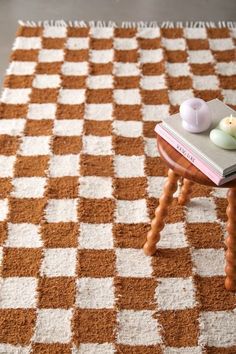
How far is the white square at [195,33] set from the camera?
77.5 inches

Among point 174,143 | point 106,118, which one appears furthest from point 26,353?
point 106,118

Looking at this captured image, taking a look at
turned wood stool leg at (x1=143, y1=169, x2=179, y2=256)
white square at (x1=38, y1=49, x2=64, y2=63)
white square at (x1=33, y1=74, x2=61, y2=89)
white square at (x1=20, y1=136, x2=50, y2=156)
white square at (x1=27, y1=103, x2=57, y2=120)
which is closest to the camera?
turned wood stool leg at (x1=143, y1=169, x2=179, y2=256)

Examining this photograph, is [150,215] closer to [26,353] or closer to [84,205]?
[84,205]

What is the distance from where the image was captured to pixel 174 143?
3.64 feet

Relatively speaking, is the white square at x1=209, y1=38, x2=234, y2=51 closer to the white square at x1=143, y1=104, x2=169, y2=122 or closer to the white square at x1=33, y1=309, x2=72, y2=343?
the white square at x1=143, y1=104, x2=169, y2=122

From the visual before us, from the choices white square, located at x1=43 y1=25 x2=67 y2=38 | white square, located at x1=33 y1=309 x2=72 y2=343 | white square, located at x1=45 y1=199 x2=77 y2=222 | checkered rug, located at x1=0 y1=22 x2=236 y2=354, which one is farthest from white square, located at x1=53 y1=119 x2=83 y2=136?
white square, located at x1=33 y1=309 x2=72 y2=343

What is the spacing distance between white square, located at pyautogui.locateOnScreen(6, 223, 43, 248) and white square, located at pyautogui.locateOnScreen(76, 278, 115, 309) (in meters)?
0.15

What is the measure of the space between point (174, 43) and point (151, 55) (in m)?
0.11

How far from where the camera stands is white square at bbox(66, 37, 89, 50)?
1.90 m

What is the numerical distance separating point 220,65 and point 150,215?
714mm

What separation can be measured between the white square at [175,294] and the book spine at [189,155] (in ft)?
0.93

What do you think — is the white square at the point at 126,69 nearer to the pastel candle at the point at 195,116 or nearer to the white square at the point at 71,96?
the white square at the point at 71,96

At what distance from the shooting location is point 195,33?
6.51 ft

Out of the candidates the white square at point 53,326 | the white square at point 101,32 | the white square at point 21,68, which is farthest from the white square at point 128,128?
the white square at point 53,326
